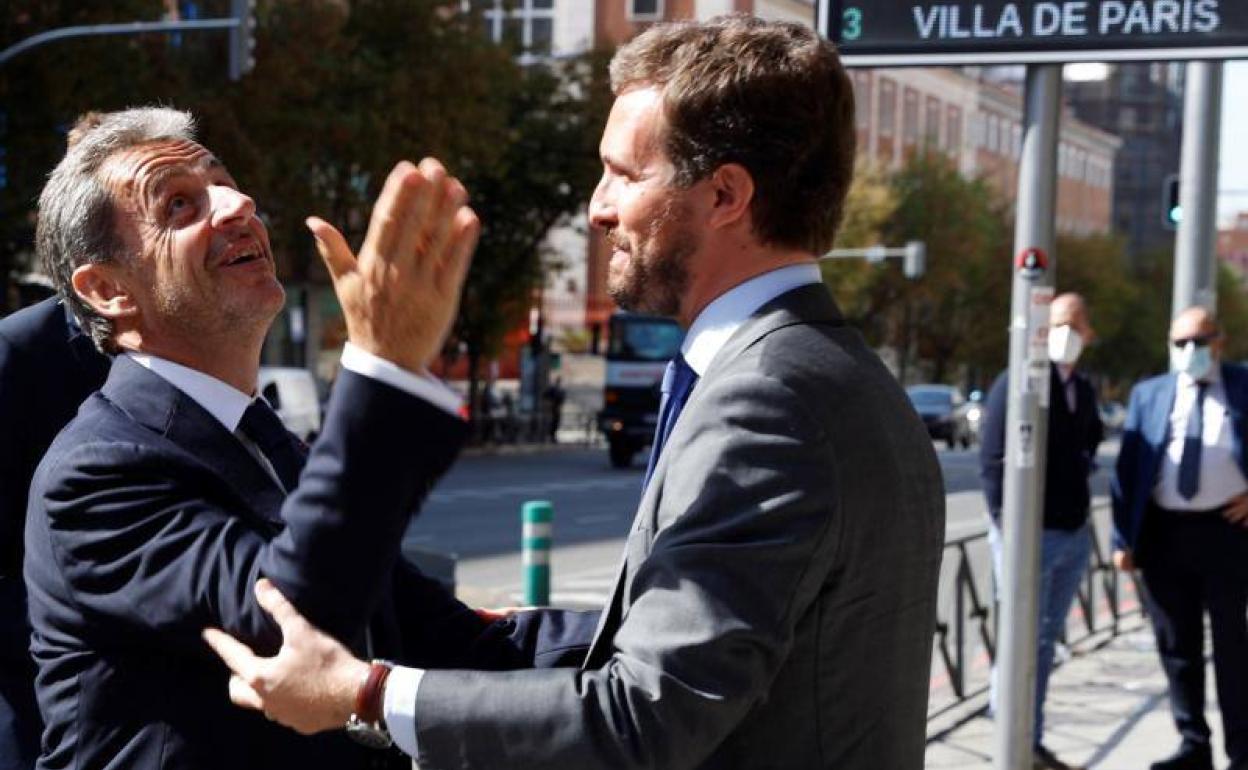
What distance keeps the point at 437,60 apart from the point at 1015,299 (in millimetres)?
27496

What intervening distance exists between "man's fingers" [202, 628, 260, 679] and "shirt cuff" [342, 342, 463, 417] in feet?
1.18

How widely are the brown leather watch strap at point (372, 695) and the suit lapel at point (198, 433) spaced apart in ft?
0.93

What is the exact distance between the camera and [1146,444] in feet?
25.9

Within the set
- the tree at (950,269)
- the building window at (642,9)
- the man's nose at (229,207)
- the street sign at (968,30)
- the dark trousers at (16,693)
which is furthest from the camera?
the tree at (950,269)

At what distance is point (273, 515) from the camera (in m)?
2.35

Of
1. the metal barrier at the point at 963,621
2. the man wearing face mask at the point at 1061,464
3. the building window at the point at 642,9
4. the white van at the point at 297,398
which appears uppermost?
the building window at the point at 642,9

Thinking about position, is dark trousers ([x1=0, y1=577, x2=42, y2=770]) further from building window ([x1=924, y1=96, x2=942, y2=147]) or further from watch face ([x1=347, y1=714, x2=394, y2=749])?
building window ([x1=924, y1=96, x2=942, y2=147])

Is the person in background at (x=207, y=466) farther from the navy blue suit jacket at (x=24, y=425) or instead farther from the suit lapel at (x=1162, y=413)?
the suit lapel at (x=1162, y=413)

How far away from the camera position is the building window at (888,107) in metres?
77.3

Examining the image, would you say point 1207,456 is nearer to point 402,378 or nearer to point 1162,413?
point 1162,413

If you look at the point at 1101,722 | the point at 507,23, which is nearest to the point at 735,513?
the point at 1101,722

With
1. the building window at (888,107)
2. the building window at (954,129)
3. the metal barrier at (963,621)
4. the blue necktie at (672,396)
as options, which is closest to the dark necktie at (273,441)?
the blue necktie at (672,396)

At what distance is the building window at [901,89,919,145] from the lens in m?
80.2

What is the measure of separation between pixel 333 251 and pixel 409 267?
126 millimetres
